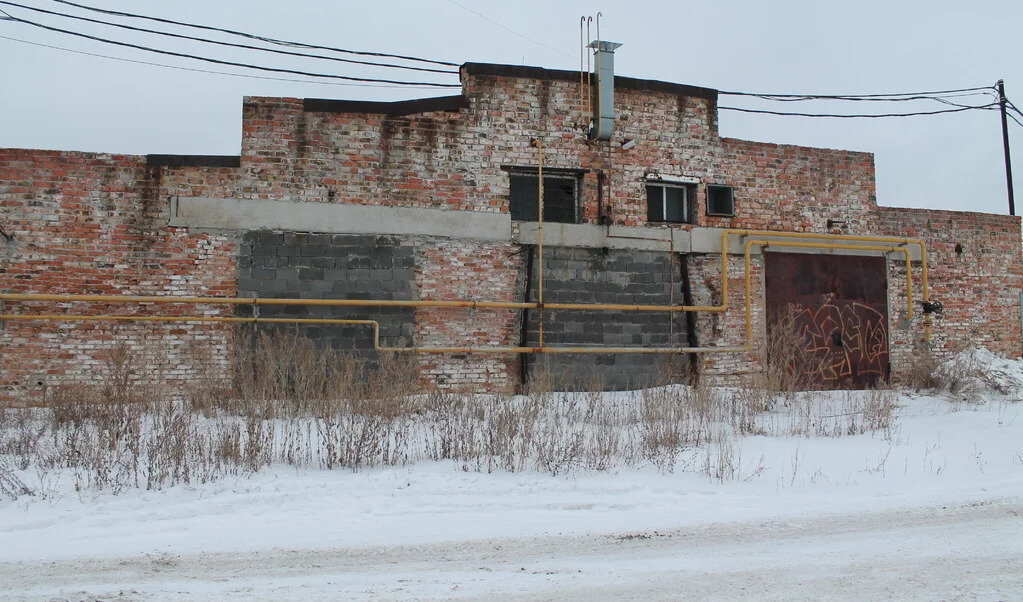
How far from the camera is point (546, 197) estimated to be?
10.9 m

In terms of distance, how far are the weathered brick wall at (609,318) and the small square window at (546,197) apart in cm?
64

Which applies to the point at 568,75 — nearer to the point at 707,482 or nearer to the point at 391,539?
the point at 707,482

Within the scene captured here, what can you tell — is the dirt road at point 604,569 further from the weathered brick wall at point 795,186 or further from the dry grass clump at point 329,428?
the weathered brick wall at point 795,186

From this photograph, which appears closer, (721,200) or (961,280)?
(721,200)

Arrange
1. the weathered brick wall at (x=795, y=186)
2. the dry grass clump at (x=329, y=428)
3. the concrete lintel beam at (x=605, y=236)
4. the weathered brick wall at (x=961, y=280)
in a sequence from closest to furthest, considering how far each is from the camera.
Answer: the dry grass clump at (x=329, y=428), the concrete lintel beam at (x=605, y=236), the weathered brick wall at (x=795, y=186), the weathered brick wall at (x=961, y=280)

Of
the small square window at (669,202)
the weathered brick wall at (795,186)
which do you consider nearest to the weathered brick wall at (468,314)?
the small square window at (669,202)

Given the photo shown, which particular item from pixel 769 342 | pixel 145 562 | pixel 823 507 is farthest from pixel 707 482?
pixel 769 342

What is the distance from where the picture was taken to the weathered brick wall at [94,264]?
8.97m

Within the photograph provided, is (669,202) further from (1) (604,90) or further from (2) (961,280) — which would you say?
(2) (961,280)

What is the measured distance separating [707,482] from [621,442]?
1161 mm

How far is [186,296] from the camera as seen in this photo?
939cm

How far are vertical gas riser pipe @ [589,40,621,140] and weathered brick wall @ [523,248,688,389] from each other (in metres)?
1.71

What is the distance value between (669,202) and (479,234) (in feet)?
9.89

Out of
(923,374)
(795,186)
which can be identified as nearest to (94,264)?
(795,186)
